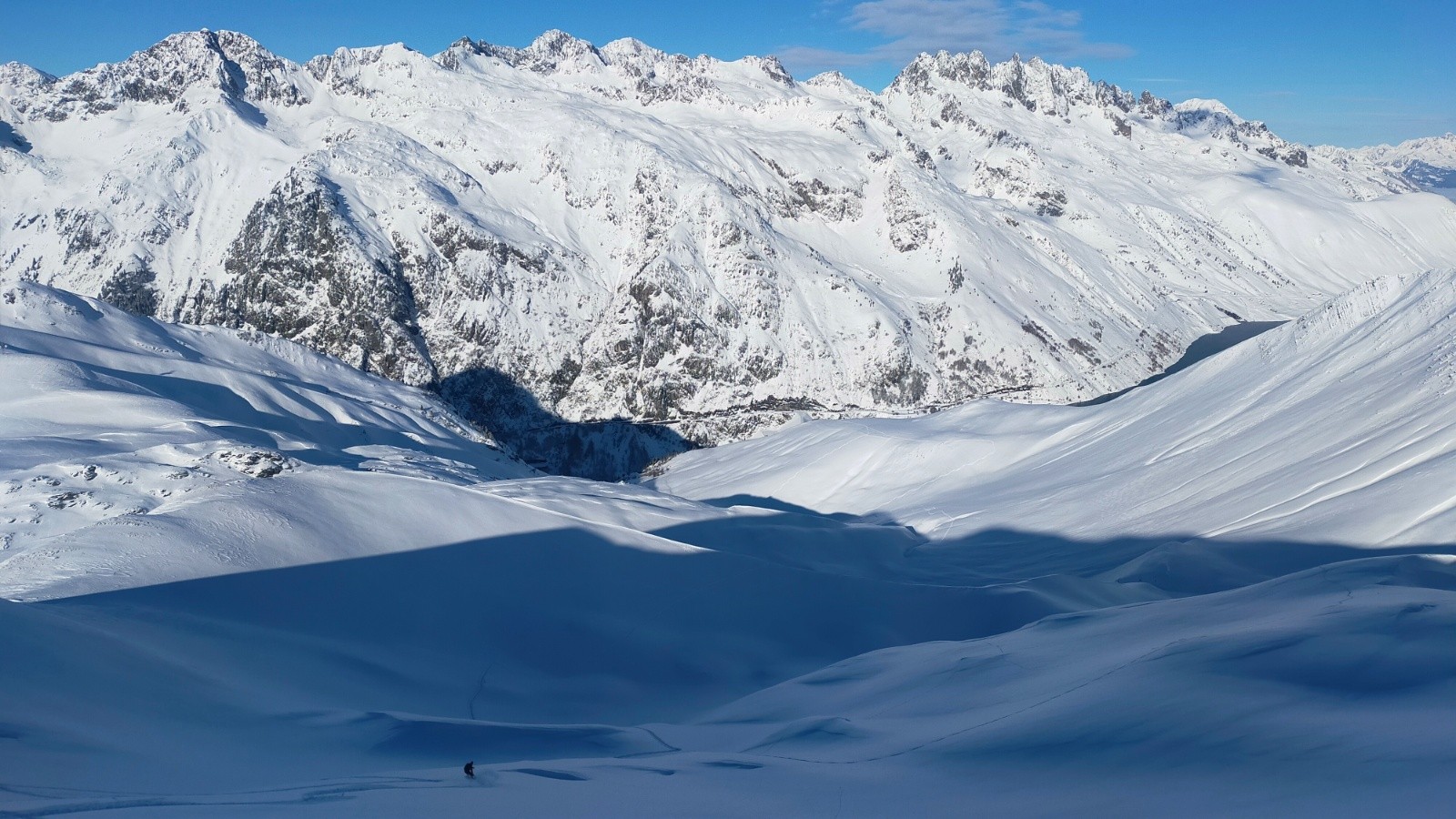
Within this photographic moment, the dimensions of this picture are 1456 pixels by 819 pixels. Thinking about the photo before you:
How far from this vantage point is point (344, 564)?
22922 mm

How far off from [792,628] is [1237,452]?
2042 cm

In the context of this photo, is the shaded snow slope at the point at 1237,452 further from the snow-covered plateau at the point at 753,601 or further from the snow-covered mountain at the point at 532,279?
the snow-covered mountain at the point at 532,279

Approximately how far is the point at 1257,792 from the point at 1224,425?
114ft

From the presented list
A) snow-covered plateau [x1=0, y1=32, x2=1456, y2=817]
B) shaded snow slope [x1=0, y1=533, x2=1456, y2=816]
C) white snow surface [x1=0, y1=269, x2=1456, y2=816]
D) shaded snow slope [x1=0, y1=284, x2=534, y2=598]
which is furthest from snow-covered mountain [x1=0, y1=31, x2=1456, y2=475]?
shaded snow slope [x1=0, y1=533, x2=1456, y2=816]

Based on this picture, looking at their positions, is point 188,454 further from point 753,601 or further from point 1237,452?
point 1237,452

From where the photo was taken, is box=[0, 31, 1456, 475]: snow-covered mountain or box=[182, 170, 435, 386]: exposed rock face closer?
box=[0, 31, 1456, 475]: snow-covered mountain

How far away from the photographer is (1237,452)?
36469 mm

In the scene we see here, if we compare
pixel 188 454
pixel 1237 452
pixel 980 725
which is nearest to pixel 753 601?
pixel 980 725

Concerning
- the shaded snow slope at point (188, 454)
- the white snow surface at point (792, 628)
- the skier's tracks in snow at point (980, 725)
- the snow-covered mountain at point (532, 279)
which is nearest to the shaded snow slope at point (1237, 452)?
the white snow surface at point (792, 628)

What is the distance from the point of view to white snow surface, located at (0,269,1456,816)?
964 cm

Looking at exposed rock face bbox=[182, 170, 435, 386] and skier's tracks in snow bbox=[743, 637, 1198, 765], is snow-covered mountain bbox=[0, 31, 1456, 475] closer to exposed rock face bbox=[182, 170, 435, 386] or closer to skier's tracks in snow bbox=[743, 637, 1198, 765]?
exposed rock face bbox=[182, 170, 435, 386]

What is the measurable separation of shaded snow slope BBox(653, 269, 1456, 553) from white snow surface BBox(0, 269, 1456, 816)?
0.57ft

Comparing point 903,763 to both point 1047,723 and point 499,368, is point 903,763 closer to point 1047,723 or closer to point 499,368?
point 1047,723

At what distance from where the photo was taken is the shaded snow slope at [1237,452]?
92.1 feet
